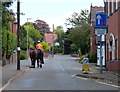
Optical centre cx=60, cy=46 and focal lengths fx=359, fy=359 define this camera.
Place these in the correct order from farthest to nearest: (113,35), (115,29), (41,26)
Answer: (41,26)
(113,35)
(115,29)

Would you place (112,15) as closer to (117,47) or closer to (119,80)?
(117,47)

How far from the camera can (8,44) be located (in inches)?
1422

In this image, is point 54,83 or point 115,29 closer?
point 54,83

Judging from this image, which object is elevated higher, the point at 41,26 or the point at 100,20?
the point at 41,26

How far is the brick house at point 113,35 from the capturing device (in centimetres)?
2466

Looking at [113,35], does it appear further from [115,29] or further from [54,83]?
[54,83]

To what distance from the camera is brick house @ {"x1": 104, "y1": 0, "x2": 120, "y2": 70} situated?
24.7 m

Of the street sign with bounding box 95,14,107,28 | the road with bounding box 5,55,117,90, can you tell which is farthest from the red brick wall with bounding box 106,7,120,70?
the road with bounding box 5,55,117,90

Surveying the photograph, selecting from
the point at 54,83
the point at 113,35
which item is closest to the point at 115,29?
the point at 113,35

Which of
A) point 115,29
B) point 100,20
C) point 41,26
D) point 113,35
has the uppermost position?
point 41,26

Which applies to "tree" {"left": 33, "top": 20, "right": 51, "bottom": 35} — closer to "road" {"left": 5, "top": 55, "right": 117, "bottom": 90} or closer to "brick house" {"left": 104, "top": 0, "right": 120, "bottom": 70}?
"brick house" {"left": 104, "top": 0, "right": 120, "bottom": 70}

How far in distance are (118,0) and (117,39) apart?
2.70 metres

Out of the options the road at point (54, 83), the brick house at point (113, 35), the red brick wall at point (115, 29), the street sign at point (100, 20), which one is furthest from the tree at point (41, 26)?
the road at point (54, 83)

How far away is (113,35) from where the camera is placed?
87.3 feet
